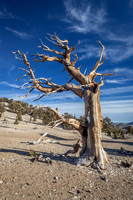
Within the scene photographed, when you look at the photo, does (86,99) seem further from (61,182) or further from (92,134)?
(61,182)

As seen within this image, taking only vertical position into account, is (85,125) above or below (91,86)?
below

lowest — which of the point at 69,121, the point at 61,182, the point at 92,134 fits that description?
the point at 61,182

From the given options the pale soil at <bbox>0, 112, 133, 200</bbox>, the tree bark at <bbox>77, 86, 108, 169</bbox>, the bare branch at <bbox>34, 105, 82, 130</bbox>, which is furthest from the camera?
the bare branch at <bbox>34, 105, 82, 130</bbox>

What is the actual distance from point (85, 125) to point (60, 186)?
2644 millimetres

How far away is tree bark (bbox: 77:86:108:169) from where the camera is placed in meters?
5.23

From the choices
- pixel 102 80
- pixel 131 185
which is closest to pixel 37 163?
pixel 131 185

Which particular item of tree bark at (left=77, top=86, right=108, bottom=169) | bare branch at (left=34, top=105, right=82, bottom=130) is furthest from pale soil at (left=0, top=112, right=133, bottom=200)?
bare branch at (left=34, top=105, right=82, bottom=130)

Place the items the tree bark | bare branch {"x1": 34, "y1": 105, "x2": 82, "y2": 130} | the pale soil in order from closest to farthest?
1. the pale soil
2. the tree bark
3. bare branch {"x1": 34, "y1": 105, "x2": 82, "y2": 130}

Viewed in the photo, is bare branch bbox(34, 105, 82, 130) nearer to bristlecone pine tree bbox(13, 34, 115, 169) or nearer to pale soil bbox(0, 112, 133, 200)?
bristlecone pine tree bbox(13, 34, 115, 169)

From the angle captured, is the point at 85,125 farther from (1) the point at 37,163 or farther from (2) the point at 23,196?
(2) the point at 23,196

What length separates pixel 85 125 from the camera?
18.7 ft

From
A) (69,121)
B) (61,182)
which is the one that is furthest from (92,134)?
(61,182)

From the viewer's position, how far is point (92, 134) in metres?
5.41

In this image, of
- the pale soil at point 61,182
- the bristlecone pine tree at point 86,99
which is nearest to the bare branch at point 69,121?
the bristlecone pine tree at point 86,99
